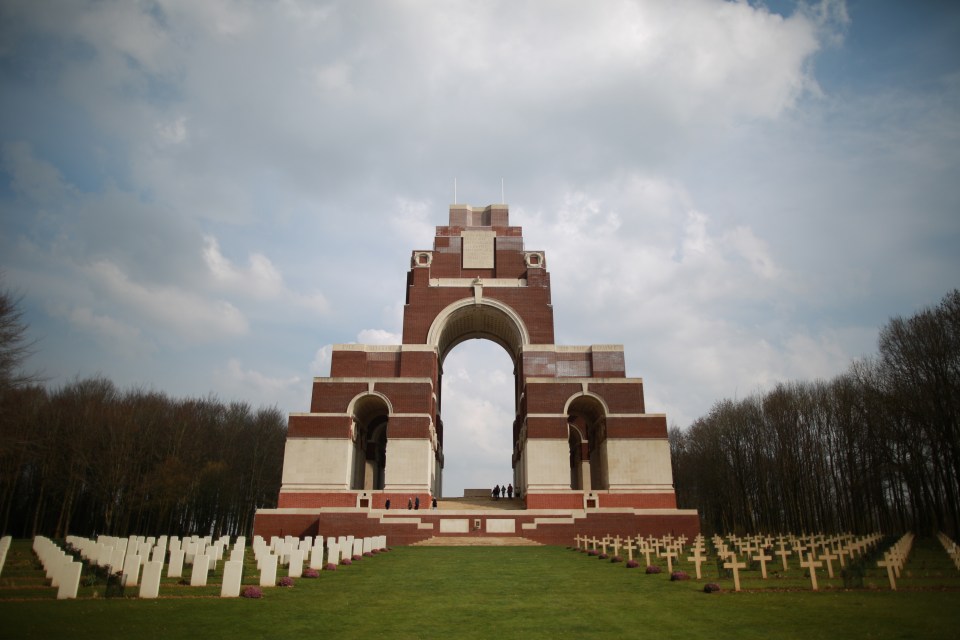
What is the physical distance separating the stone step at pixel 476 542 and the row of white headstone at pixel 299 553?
3808 millimetres

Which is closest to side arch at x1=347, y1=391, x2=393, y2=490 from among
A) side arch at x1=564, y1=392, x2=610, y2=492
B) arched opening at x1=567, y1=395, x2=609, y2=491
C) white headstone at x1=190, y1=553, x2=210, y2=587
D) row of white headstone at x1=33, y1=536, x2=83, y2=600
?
side arch at x1=564, y1=392, x2=610, y2=492

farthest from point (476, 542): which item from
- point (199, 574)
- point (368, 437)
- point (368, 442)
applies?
point (199, 574)

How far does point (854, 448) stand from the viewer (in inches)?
1425

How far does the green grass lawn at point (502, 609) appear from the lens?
25.8 ft

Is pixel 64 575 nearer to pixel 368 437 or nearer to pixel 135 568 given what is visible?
pixel 135 568

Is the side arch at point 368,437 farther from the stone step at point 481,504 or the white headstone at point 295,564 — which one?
the white headstone at point 295,564

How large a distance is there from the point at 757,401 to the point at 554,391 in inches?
745

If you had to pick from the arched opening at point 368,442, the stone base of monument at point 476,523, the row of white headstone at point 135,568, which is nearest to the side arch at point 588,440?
the stone base of monument at point 476,523

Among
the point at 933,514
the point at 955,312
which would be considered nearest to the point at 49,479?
the point at 955,312

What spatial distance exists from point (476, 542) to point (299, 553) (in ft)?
48.1

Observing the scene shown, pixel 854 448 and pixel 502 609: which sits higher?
pixel 854 448

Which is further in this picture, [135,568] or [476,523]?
[476,523]

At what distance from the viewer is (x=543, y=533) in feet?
91.5

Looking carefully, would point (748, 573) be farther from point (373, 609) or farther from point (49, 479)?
point (49, 479)
